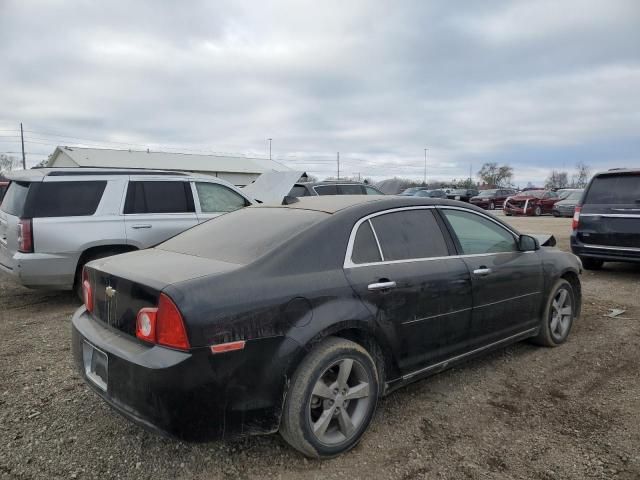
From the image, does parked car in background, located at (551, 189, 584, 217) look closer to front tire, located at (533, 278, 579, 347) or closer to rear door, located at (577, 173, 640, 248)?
rear door, located at (577, 173, 640, 248)

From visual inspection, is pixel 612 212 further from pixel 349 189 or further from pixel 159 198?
pixel 159 198

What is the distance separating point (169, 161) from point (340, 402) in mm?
47691

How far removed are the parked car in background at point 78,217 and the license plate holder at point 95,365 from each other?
313 cm

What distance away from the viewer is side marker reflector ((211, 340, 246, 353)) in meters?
2.45

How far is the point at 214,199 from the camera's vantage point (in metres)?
7.18

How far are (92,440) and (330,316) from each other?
1.73m

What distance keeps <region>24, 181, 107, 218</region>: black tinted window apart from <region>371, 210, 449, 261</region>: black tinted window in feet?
13.8

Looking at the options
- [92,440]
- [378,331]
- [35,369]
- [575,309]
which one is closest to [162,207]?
[35,369]

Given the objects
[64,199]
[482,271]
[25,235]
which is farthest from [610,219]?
[25,235]

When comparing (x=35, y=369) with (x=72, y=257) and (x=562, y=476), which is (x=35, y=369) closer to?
(x=72, y=257)

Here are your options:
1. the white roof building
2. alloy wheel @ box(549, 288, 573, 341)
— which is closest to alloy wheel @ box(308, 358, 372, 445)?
alloy wheel @ box(549, 288, 573, 341)

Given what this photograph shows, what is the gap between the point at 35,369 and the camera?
4.09 m

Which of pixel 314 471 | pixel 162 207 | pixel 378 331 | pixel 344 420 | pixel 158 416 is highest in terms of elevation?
pixel 162 207

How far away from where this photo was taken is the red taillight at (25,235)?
5.52 m
